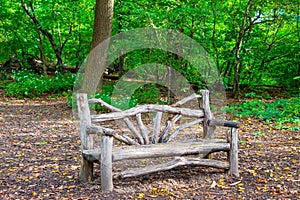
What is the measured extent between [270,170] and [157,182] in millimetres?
1537

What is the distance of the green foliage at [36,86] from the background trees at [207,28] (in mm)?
1148

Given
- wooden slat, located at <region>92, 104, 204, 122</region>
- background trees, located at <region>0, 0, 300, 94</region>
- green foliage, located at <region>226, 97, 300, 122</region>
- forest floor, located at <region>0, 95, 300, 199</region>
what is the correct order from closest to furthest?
forest floor, located at <region>0, 95, 300, 199</region>, wooden slat, located at <region>92, 104, 204, 122</region>, green foliage, located at <region>226, 97, 300, 122</region>, background trees, located at <region>0, 0, 300, 94</region>

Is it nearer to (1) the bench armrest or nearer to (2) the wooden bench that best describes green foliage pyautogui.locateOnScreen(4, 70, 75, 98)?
(2) the wooden bench

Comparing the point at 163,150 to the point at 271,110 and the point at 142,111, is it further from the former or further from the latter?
the point at 271,110

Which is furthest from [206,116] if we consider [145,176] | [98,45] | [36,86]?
[36,86]

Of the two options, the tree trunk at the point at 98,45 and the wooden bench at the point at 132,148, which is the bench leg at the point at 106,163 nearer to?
the wooden bench at the point at 132,148

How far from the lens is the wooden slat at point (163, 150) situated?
3777 millimetres

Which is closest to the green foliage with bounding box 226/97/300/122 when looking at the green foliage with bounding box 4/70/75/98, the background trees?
the background trees

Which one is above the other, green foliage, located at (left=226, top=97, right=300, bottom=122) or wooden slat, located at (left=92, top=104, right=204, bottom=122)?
wooden slat, located at (left=92, top=104, right=204, bottom=122)

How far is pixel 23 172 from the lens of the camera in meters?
4.42

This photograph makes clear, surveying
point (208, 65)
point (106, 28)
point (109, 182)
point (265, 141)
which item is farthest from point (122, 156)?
point (208, 65)

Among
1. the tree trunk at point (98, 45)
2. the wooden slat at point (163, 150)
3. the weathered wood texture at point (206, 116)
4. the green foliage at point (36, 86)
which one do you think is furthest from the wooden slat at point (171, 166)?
the green foliage at point (36, 86)

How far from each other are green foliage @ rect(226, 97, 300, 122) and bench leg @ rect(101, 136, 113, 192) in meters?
5.25

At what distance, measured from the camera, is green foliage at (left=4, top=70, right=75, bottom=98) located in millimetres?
11406
